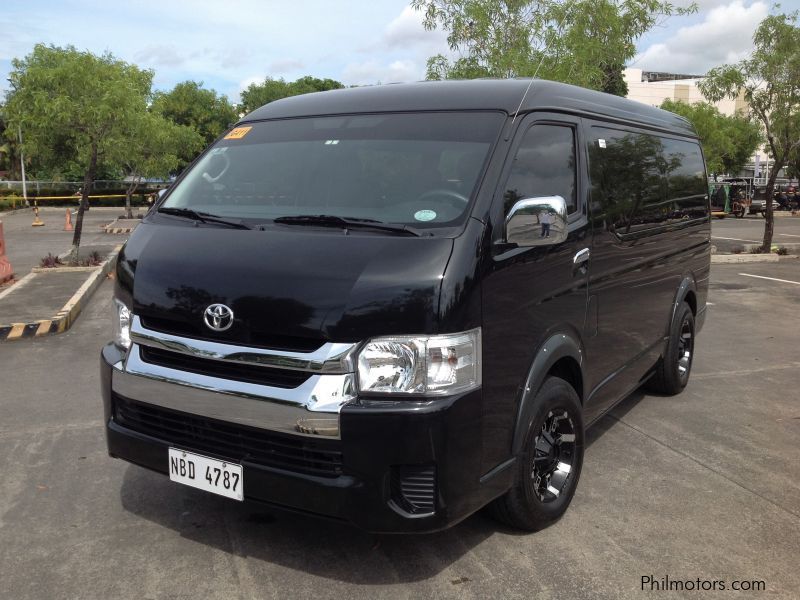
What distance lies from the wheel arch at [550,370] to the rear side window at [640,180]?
2.67ft

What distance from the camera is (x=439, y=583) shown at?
307 cm

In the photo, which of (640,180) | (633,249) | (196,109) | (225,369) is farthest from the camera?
(196,109)

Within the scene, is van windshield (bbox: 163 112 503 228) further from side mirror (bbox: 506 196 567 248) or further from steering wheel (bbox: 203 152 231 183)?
side mirror (bbox: 506 196 567 248)

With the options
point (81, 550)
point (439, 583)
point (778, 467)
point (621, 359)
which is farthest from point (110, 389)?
point (778, 467)

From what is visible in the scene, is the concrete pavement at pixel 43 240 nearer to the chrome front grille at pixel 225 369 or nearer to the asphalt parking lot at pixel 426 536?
the asphalt parking lot at pixel 426 536

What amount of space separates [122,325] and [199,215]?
64 cm

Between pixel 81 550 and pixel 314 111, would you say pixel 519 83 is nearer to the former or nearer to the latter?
pixel 314 111

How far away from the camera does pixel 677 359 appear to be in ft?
18.8

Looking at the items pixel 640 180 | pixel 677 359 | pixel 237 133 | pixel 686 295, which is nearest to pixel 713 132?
pixel 686 295

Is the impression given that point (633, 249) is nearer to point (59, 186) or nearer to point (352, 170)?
point (352, 170)

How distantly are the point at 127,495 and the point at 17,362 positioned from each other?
3767 millimetres

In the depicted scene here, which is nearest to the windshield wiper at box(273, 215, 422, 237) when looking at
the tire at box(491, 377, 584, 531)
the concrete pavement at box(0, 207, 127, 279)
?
the tire at box(491, 377, 584, 531)

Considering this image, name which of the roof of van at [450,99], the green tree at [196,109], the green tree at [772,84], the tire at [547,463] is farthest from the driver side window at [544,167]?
the green tree at [196,109]

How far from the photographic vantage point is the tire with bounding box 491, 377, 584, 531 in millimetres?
3295
